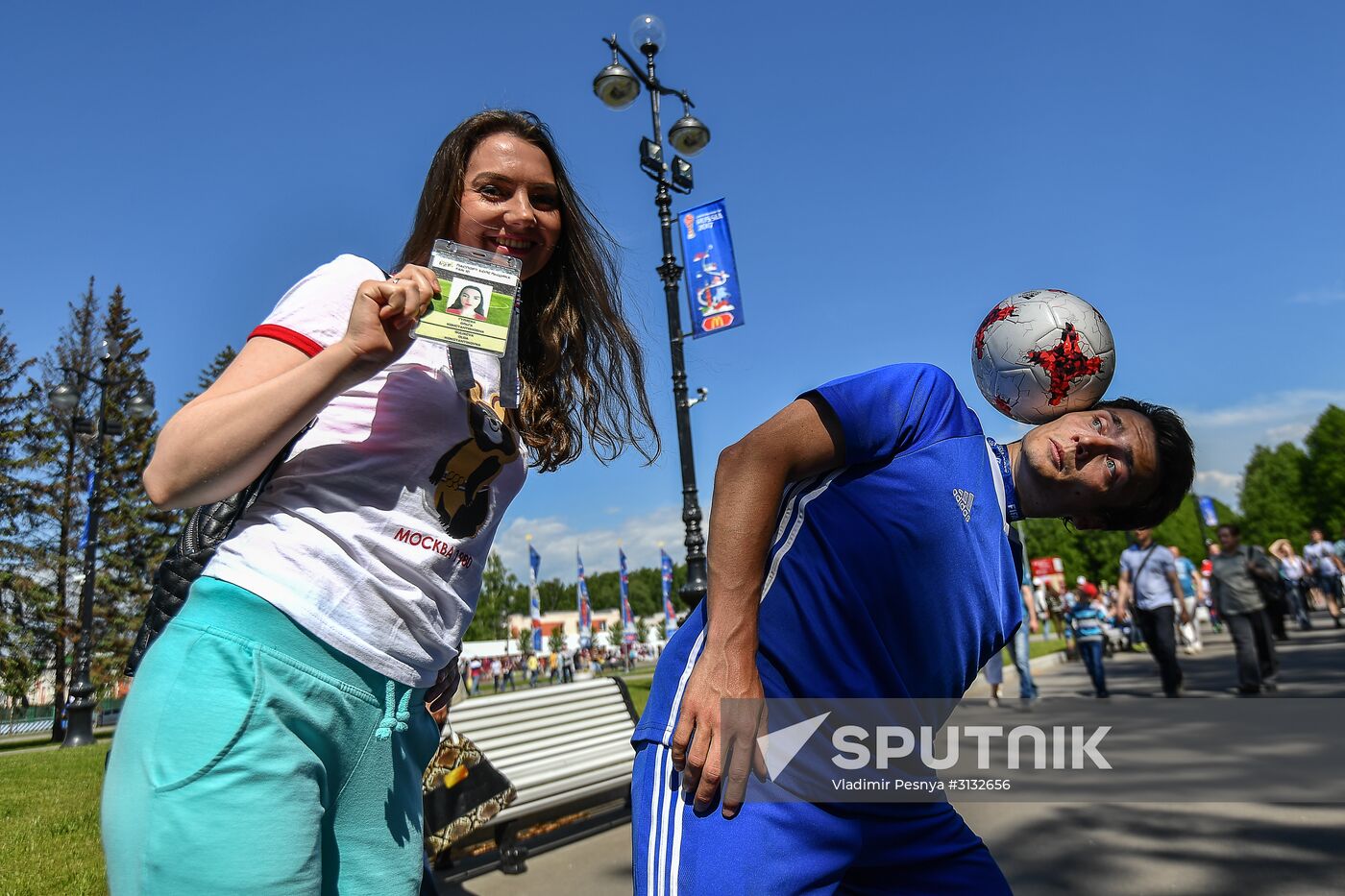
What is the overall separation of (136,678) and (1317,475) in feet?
245

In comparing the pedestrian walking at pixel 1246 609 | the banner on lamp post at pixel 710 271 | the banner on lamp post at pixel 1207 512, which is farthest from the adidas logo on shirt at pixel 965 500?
the banner on lamp post at pixel 1207 512

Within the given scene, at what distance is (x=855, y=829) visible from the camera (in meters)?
1.54

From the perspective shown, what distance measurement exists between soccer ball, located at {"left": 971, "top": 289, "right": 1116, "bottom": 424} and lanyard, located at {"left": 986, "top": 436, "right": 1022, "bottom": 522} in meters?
0.28

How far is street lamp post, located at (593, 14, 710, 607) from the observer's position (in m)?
12.2

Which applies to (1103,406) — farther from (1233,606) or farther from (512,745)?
(1233,606)

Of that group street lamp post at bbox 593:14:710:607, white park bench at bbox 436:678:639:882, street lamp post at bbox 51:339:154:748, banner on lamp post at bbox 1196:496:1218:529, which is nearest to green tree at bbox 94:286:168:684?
street lamp post at bbox 51:339:154:748

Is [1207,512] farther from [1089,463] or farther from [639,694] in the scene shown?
[1089,463]

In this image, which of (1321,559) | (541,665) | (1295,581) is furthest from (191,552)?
(541,665)

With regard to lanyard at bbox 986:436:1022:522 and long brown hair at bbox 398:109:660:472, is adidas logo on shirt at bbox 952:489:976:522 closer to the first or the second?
lanyard at bbox 986:436:1022:522

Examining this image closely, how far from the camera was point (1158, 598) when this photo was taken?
10.1 metres

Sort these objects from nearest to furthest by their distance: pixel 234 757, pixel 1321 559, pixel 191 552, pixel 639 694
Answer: pixel 234 757 → pixel 191 552 → pixel 639 694 → pixel 1321 559

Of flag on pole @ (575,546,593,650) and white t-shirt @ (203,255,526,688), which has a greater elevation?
white t-shirt @ (203,255,526,688)

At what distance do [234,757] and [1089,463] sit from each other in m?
1.73

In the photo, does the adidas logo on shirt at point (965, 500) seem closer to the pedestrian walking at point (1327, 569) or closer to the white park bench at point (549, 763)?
the white park bench at point (549, 763)
